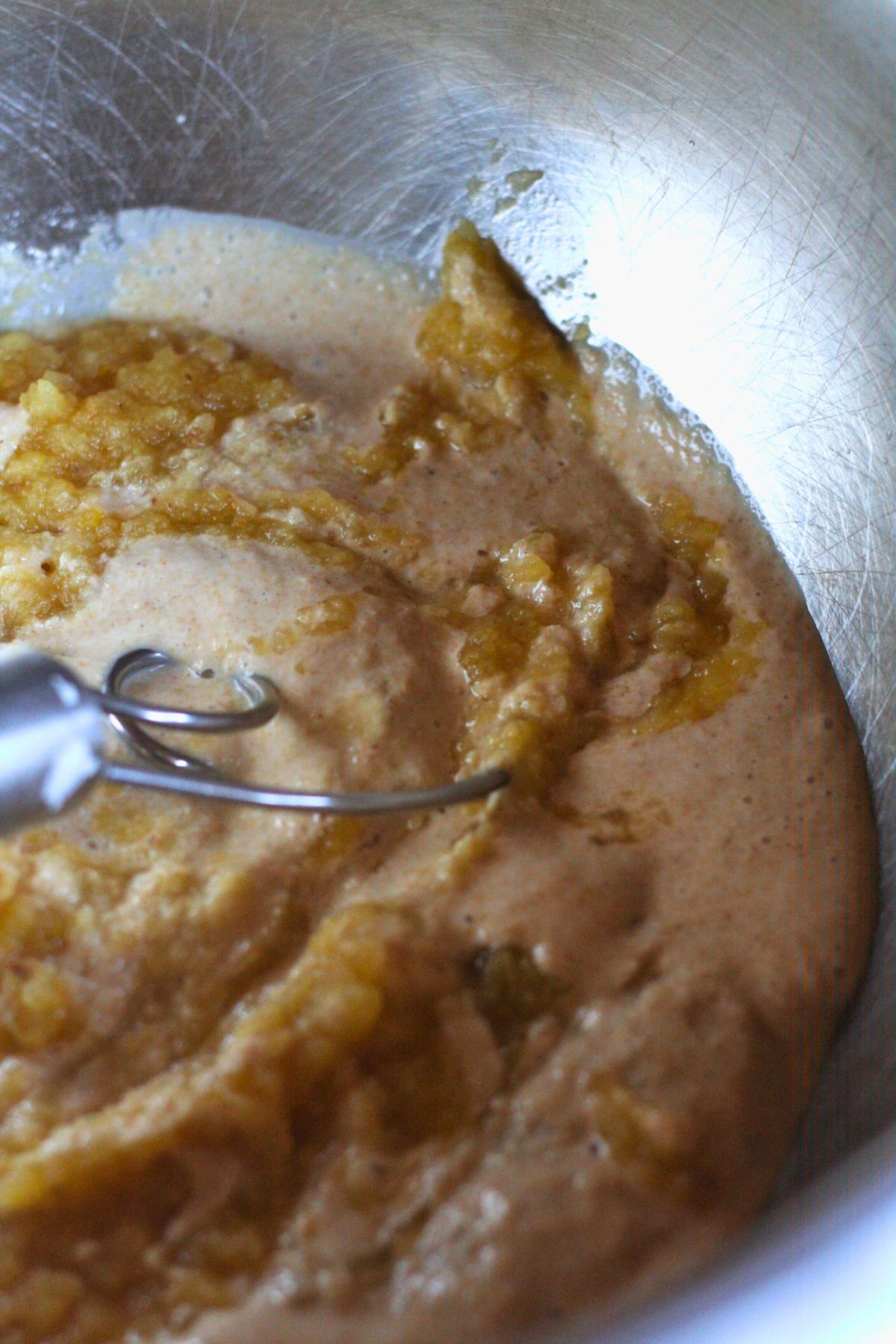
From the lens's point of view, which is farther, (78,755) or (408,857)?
(408,857)

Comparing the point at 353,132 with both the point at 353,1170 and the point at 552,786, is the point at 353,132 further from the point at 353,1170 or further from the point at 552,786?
Answer: the point at 353,1170

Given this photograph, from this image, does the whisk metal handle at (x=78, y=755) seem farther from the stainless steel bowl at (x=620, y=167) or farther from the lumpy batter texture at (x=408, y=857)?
the stainless steel bowl at (x=620, y=167)

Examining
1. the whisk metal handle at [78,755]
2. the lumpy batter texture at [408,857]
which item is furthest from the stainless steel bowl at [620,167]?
the whisk metal handle at [78,755]

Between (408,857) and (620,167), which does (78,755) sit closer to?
(408,857)

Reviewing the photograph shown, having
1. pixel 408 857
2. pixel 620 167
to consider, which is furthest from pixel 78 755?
pixel 620 167

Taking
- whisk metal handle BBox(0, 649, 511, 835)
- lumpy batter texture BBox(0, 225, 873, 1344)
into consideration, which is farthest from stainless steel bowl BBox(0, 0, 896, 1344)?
whisk metal handle BBox(0, 649, 511, 835)

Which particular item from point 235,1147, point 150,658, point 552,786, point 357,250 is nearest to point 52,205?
point 357,250
